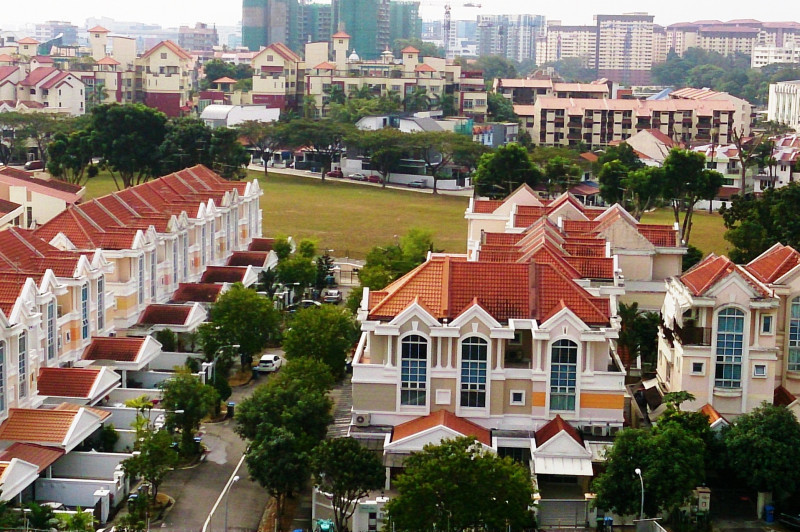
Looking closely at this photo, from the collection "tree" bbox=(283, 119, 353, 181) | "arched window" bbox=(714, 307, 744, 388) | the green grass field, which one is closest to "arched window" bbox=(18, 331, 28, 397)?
"arched window" bbox=(714, 307, 744, 388)

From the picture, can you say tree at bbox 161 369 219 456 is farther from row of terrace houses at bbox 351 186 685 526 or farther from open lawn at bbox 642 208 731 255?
open lawn at bbox 642 208 731 255

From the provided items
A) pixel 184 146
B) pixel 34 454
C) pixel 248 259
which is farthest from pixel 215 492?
pixel 184 146

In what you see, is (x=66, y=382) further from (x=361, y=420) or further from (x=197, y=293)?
A: (x=197, y=293)

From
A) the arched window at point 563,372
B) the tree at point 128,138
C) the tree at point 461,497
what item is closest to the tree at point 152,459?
the tree at point 461,497

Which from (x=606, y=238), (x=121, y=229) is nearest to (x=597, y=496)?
(x=606, y=238)

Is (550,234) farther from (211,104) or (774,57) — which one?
(774,57)
